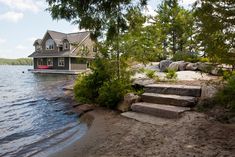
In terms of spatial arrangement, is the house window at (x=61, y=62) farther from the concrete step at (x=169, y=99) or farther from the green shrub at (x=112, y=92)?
the concrete step at (x=169, y=99)

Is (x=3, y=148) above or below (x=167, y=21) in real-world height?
below

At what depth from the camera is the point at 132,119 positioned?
20.1ft

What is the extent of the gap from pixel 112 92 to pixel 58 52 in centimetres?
2904

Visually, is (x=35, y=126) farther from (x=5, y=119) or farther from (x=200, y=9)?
(x=200, y=9)

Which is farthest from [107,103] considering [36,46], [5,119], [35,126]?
[36,46]

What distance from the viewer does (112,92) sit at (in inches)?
305

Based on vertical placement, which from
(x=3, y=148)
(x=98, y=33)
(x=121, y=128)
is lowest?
(x=3, y=148)

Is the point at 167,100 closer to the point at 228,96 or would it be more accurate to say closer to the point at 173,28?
the point at 228,96

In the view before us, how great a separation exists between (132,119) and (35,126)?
9.43 feet

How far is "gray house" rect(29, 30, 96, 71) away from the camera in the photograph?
33375mm

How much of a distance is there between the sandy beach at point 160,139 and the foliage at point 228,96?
1.97 ft

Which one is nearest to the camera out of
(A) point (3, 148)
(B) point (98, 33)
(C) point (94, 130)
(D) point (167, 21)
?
(A) point (3, 148)

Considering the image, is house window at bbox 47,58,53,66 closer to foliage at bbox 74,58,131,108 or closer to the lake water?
the lake water

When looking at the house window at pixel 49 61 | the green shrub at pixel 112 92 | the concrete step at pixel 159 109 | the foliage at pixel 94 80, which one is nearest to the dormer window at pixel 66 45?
the house window at pixel 49 61
